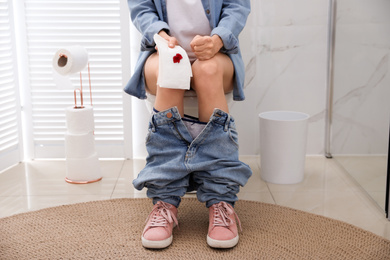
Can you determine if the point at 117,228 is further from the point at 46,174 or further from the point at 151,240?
the point at 46,174

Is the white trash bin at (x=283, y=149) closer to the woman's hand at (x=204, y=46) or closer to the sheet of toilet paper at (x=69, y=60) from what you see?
the woman's hand at (x=204, y=46)

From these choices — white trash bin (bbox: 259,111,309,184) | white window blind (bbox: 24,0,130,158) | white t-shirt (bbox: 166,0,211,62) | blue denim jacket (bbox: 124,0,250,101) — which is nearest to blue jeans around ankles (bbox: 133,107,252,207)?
blue denim jacket (bbox: 124,0,250,101)

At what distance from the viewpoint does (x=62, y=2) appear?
2053mm

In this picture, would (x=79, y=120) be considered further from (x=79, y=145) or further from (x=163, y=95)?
(x=163, y=95)

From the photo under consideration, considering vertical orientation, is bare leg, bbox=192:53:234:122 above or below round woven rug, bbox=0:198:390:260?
above

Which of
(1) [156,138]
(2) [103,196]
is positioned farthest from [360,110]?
(2) [103,196]

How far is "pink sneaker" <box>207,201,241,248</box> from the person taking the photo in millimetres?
1309

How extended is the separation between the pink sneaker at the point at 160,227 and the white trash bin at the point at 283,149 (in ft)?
1.85

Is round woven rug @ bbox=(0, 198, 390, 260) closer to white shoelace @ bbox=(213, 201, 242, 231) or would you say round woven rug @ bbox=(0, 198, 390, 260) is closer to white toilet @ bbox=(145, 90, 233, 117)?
white shoelace @ bbox=(213, 201, 242, 231)

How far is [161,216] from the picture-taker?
1360 millimetres

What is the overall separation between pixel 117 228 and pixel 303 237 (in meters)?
0.52

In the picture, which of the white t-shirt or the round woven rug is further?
the white t-shirt

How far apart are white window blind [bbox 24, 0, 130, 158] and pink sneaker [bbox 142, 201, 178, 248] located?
83 cm

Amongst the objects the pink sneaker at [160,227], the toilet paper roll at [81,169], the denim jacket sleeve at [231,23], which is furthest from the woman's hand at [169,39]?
the toilet paper roll at [81,169]
